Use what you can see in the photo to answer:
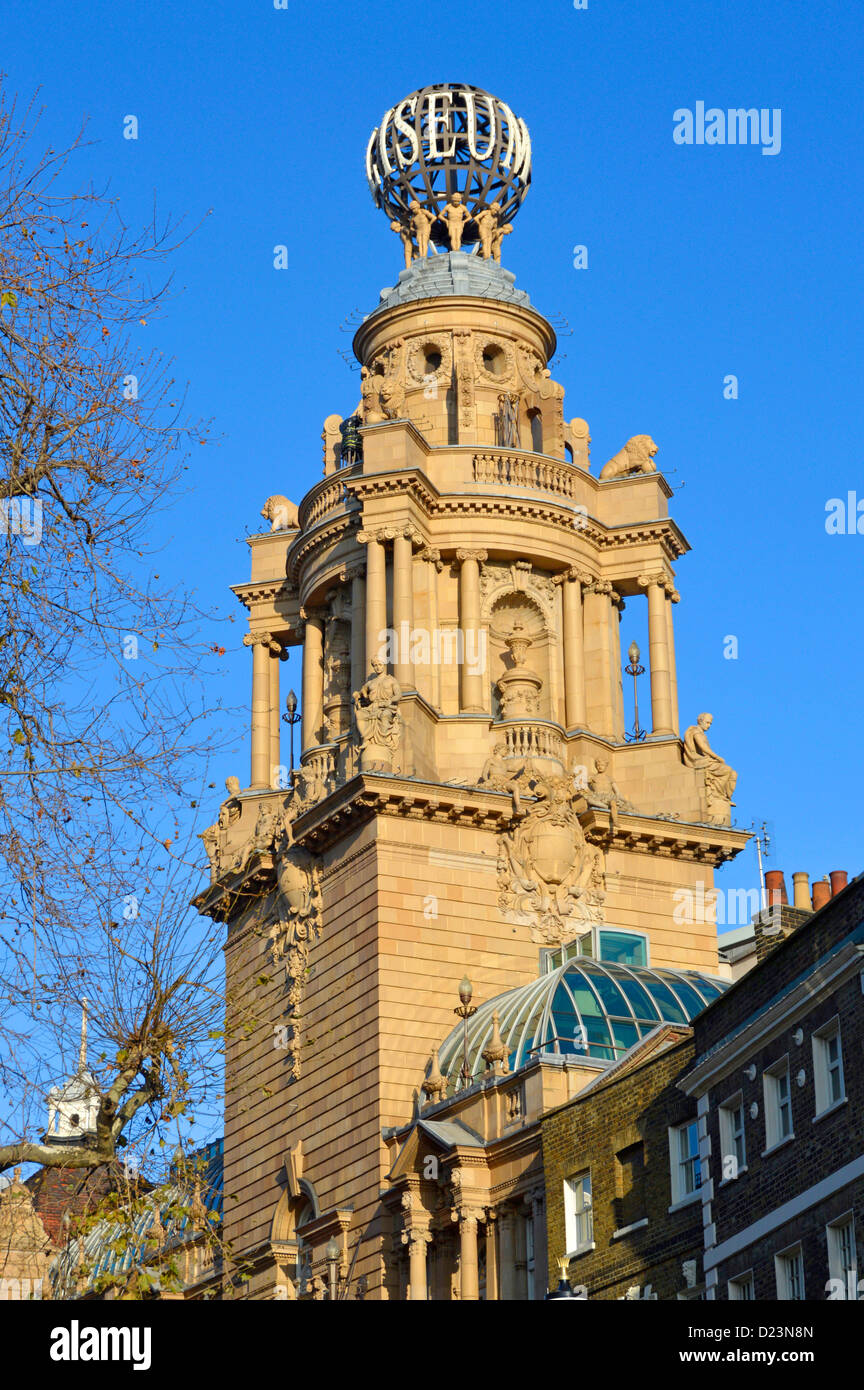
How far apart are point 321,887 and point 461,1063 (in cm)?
878

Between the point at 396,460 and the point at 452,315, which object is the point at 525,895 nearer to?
the point at 396,460

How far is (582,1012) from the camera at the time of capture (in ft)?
218

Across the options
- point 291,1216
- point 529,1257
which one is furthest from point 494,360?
point 529,1257

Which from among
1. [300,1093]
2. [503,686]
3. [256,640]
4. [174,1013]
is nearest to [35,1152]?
[174,1013]

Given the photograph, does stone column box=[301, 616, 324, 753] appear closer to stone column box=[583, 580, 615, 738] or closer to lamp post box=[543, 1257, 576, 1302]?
stone column box=[583, 580, 615, 738]

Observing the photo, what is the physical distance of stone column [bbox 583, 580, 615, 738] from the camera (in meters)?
80.3

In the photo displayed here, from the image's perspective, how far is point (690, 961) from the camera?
76.9 metres

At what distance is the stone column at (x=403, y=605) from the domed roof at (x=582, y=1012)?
34.8 feet

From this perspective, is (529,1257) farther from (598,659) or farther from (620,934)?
(598,659)

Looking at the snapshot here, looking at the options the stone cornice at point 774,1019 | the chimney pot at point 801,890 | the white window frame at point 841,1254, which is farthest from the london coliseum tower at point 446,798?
the white window frame at point 841,1254

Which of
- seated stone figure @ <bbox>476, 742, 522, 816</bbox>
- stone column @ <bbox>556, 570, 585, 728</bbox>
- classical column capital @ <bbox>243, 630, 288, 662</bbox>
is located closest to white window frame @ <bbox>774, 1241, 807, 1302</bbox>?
seated stone figure @ <bbox>476, 742, 522, 816</bbox>

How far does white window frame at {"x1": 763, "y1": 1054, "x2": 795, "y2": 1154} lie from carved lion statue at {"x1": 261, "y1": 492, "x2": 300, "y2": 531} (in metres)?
44.8

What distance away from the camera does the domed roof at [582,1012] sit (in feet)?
214

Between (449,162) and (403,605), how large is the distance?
66.5ft
